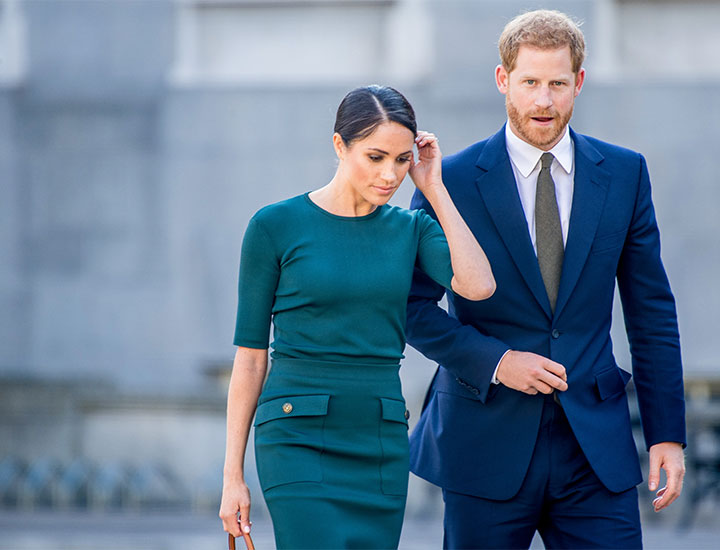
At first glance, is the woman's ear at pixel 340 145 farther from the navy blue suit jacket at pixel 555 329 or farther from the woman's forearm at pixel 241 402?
the woman's forearm at pixel 241 402

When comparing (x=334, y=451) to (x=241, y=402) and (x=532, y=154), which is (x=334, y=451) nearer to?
(x=241, y=402)

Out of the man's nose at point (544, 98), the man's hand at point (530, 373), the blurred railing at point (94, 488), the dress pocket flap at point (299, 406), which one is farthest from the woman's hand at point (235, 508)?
the blurred railing at point (94, 488)

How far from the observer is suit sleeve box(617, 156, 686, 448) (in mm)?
3287

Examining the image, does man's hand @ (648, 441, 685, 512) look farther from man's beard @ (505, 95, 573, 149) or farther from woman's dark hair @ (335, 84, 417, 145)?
woman's dark hair @ (335, 84, 417, 145)

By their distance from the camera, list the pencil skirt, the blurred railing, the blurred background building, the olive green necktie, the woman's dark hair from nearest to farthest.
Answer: the pencil skirt → the woman's dark hair → the olive green necktie → the blurred railing → the blurred background building

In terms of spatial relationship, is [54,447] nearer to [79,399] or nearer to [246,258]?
[79,399]

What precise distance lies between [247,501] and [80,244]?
827 cm

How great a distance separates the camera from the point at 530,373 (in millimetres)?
3086

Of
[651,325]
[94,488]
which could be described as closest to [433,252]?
[651,325]

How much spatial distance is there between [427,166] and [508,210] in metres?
0.27

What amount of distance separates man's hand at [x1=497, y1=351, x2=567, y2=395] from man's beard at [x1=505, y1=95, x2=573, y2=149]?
0.59 meters

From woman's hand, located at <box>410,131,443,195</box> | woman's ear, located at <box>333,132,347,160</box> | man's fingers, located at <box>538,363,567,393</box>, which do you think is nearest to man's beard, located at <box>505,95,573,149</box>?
woman's hand, located at <box>410,131,443,195</box>

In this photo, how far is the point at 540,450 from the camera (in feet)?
10.5

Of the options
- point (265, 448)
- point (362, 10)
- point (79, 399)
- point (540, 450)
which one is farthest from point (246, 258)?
point (362, 10)
